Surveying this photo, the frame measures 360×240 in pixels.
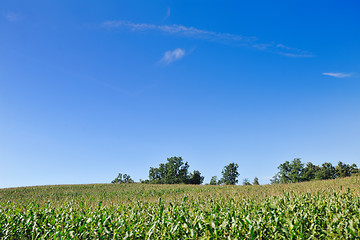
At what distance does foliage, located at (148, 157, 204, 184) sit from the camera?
74.5 metres

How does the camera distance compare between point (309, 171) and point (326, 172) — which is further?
point (309, 171)

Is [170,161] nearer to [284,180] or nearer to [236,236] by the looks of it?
[284,180]

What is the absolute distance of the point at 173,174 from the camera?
A: 75562 millimetres

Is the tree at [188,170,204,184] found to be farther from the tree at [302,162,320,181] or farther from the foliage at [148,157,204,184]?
the tree at [302,162,320,181]

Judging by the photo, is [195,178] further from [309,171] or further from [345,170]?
[345,170]

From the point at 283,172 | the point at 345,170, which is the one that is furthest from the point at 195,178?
the point at 345,170

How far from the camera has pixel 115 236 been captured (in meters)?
6.89

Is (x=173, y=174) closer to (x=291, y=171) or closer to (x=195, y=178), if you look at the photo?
(x=195, y=178)

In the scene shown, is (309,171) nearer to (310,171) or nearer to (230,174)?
(310,171)

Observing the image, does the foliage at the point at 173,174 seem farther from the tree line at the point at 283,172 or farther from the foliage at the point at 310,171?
the foliage at the point at 310,171

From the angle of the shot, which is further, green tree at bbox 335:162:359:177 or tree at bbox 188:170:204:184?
tree at bbox 188:170:204:184

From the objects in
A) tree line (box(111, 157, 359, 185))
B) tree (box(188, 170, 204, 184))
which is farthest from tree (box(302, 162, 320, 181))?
tree (box(188, 170, 204, 184))

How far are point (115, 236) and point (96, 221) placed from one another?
1.71 metres

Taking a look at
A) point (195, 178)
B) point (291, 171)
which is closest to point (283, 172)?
point (291, 171)
